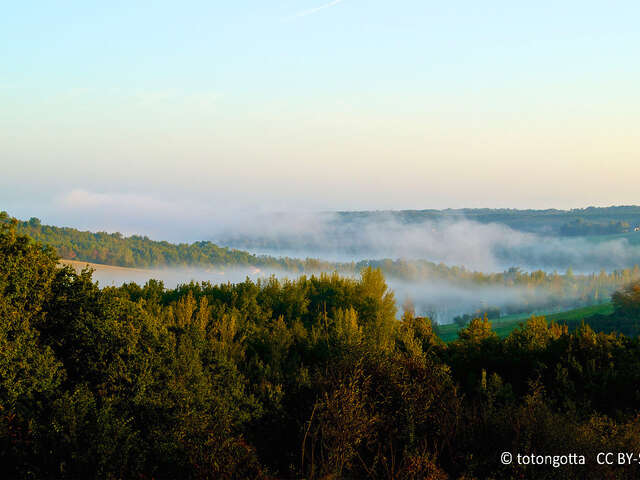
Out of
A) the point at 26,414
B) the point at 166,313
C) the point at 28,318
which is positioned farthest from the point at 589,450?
the point at 166,313

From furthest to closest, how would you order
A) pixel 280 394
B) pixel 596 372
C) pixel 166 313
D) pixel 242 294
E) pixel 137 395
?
pixel 242 294 < pixel 166 313 < pixel 596 372 < pixel 280 394 < pixel 137 395

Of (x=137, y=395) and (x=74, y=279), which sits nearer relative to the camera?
(x=137, y=395)

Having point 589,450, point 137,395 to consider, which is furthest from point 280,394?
point 589,450

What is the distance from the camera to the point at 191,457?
20.5m

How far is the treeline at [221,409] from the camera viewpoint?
1969cm

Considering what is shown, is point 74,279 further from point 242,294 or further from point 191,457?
point 242,294

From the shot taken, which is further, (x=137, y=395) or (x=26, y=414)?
(x=137, y=395)

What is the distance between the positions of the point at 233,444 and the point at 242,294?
51.3 metres

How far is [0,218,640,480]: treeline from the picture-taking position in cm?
1969

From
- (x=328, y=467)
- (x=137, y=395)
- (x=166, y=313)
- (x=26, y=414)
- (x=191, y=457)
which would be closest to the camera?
(x=328, y=467)

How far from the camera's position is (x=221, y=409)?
1075 inches

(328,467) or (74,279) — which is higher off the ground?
(74,279)

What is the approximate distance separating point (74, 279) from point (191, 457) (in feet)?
47.1

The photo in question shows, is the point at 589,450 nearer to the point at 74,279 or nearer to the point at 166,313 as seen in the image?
the point at 74,279
